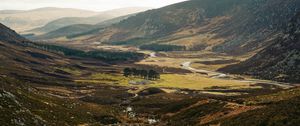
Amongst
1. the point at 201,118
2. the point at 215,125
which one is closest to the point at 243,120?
the point at 215,125

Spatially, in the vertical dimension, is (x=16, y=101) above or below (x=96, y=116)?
above

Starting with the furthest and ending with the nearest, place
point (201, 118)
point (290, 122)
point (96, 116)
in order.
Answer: point (96, 116), point (201, 118), point (290, 122)

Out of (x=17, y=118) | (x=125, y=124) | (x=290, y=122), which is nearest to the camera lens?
(x=290, y=122)

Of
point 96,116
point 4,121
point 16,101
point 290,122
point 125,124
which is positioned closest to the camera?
point 290,122

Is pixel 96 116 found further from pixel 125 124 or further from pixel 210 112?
pixel 210 112

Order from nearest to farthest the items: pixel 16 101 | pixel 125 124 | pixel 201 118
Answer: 1. pixel 16 101
2. pixel 201 118
3. pixel 125 124

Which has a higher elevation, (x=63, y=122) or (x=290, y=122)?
(x=290, y=122)

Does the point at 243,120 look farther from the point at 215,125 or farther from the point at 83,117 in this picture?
the point at 83,117

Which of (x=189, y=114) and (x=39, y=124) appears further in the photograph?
(x=189, y=114)

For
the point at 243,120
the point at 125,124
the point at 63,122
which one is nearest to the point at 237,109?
the point at 243,120
